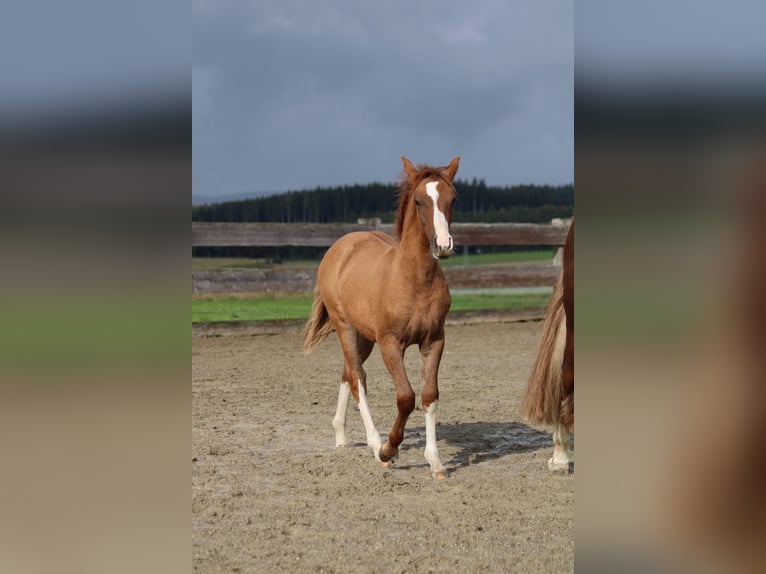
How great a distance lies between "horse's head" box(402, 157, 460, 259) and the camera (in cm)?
388

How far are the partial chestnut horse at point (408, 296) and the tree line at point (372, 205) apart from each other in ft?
42.5

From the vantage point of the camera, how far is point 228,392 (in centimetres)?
673

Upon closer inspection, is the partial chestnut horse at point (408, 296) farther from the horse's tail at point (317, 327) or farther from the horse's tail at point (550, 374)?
the horse's tail at point (317, 327)

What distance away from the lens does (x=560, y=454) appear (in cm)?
418

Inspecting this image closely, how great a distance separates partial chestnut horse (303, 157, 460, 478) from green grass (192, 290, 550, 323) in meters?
5.82

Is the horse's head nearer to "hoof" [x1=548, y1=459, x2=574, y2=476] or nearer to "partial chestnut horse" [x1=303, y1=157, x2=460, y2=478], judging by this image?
"partial chestnut horse" [x1=303, y1=157, x2=460, y2=478]

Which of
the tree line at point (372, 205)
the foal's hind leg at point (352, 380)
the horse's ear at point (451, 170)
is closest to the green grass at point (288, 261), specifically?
the tree line at point (372, 205)

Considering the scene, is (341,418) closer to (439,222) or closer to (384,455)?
(384,455)

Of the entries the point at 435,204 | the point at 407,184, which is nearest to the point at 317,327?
the point at 407,184

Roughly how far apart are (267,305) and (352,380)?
372 inches
